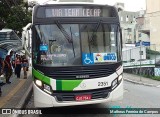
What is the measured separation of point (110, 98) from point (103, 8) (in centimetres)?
260

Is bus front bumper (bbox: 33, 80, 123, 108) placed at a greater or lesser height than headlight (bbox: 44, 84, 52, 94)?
lesser

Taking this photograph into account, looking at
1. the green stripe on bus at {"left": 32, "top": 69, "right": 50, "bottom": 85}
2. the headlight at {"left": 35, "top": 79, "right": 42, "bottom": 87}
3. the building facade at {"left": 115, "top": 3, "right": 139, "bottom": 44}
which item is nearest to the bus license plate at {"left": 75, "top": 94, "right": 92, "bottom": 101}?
the green stripe on bus at {"left": 32, "top": 69, "right": 50, "bottom": 85}

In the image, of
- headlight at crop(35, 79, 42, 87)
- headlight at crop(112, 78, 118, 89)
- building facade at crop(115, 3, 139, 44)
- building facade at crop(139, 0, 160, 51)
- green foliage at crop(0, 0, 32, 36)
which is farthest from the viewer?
building facade at crop(115, 3, 139, 44)

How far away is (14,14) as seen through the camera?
2353 cm

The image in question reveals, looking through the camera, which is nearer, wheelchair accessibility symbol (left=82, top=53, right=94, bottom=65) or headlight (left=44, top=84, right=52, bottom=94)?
headlight (left=44, top=84, right=52, bottom=94)

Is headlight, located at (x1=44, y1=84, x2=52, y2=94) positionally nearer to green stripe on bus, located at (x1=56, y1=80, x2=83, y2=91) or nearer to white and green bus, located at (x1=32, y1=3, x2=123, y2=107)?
white and green bus, located at (x1=32, y1=3, x2=123, y2=107)

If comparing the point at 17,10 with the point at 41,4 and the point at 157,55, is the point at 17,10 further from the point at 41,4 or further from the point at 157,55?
the point at 157,55

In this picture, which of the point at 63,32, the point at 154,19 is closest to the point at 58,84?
the point at 63,32

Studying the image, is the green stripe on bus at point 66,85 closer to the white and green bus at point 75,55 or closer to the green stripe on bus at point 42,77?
the white and green bus at point 75,55

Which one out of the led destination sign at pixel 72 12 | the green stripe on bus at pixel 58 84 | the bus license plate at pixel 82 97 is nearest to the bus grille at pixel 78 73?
the green stripe on bus at pixel 58 84

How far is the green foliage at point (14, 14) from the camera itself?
22.0 metres

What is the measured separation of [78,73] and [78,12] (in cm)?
181

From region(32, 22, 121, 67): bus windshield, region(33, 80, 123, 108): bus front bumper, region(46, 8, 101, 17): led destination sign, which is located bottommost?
region(33, 80, 123, 108): bus front bumper

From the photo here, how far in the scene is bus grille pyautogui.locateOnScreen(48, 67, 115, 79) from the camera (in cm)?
950
